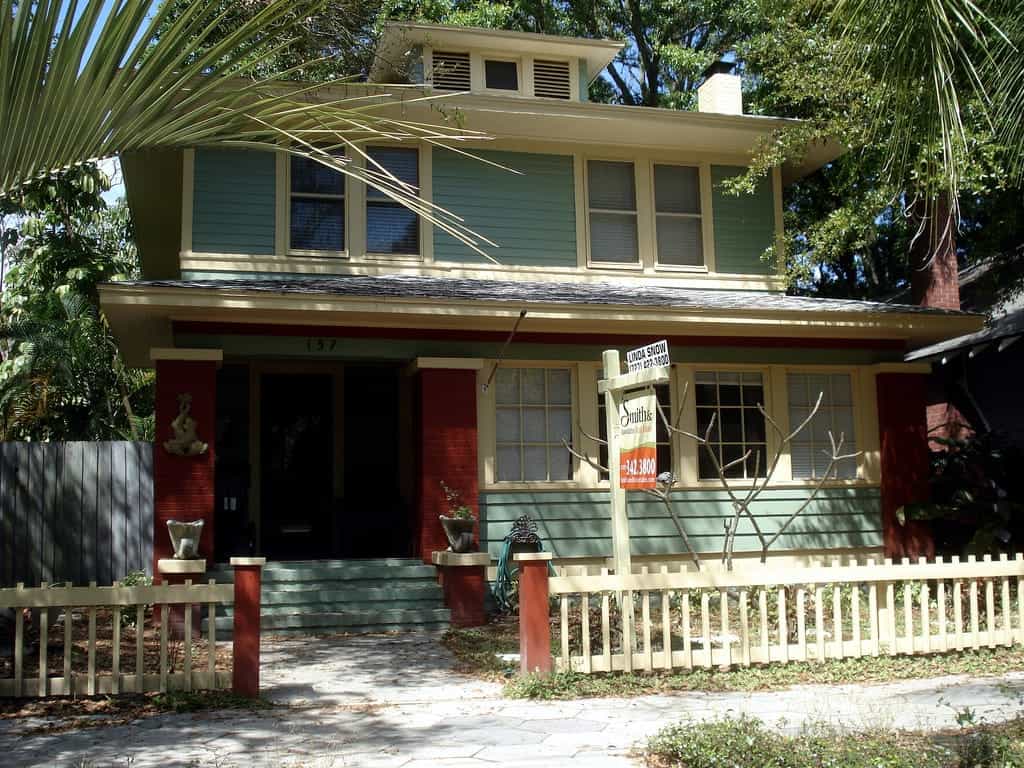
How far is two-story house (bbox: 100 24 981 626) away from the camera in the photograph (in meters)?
11.9

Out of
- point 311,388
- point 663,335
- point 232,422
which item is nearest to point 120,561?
point 232,422

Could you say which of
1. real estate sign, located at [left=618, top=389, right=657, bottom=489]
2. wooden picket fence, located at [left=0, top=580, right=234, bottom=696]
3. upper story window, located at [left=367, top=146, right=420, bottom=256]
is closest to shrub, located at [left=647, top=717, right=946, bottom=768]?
real estate sign, located at [left=618, top=389, right=657, bottom=489]

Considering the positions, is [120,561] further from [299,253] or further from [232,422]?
[299,253]

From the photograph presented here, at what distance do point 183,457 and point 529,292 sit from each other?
14.6ft

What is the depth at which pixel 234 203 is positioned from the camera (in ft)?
42.9

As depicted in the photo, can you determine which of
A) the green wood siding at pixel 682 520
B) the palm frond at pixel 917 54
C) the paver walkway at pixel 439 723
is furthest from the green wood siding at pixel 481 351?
the palm frond at pixel 917 54

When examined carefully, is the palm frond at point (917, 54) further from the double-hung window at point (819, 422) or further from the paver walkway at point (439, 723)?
the double-hung window at point (819, 422)

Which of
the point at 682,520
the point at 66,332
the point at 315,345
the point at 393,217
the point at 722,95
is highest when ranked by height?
the point at 722,95

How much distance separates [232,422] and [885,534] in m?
8.96

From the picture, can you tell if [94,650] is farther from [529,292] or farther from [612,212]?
[612,212]

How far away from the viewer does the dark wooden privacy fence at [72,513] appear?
1243 cm

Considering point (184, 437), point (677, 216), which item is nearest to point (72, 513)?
point (184, 437)

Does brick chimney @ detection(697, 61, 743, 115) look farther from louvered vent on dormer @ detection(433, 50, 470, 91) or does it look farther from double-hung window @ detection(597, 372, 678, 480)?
double-hung window @ detection(597, 372, 678, 480)

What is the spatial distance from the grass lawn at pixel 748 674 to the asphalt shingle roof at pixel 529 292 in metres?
4.18
